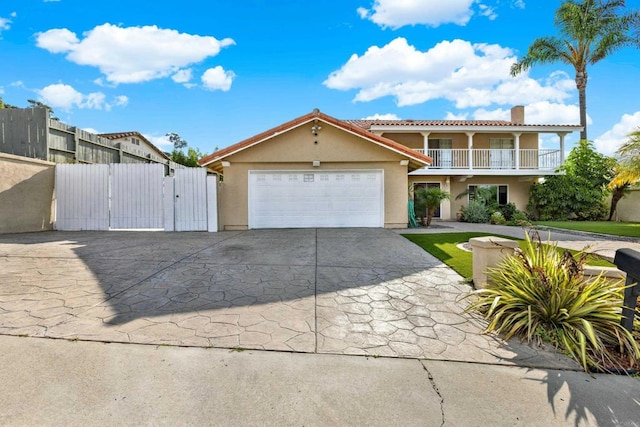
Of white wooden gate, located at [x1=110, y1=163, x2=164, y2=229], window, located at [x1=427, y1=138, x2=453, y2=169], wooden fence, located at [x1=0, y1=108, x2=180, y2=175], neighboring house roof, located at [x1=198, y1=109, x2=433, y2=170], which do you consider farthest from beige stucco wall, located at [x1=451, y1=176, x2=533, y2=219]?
wooden fence, located at [x1=0, y1=108, x2=180, y2=175]

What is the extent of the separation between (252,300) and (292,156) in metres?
8.38

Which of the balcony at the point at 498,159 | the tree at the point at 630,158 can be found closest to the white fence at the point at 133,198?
the balcony at the point at 498,159

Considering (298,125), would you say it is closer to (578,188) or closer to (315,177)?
(315,177)

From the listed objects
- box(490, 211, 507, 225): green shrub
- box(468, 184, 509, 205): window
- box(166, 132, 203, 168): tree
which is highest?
box(166, 132, 203, 168): tree

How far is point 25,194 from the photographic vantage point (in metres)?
9.99

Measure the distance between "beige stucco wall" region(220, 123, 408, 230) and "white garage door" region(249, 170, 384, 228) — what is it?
0.32 m

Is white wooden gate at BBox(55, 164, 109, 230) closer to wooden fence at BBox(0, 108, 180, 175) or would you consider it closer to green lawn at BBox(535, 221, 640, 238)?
wooden fence at BBox(0, 108, 180, 175)

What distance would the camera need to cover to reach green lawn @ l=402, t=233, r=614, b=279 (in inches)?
235

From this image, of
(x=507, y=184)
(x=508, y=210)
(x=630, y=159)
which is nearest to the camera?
→ (x=630, y=159)

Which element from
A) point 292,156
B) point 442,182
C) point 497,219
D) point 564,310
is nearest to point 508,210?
point 497,219

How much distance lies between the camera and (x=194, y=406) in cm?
217

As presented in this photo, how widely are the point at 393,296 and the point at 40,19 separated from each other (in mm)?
15210

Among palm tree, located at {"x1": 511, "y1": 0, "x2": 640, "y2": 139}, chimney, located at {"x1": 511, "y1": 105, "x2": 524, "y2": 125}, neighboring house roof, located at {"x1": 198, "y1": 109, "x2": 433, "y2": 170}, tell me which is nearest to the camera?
neighboring house roof, located at {"x1": 198, "y1": 109, "x2": 433, "y2": 170}

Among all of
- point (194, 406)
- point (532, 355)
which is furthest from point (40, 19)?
point (532, 355)
